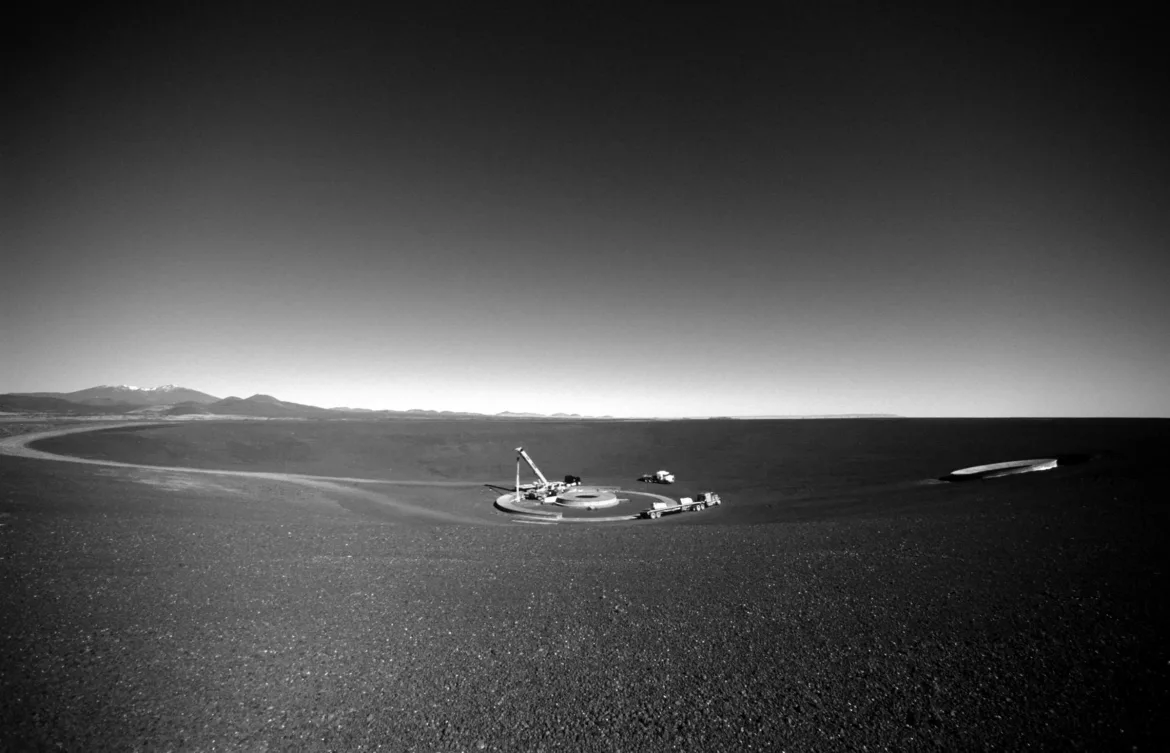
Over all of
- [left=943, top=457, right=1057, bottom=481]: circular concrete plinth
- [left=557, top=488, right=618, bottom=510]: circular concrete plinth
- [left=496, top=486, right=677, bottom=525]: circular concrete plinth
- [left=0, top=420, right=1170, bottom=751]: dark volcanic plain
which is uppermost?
[left=943, top=457, right=1057, bottom=481]: circular concrete plinth

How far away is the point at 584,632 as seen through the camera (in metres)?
8.84

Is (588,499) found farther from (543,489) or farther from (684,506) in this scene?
(684,506)

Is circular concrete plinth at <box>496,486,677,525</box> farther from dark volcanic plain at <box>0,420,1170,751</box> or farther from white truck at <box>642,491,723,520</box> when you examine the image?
dark volcanic plain at <box>0,420,1170,751</box>

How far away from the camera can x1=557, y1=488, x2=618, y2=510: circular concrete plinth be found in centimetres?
3003

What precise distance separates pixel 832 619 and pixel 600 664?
4724mm

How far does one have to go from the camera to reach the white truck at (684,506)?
1066 inches

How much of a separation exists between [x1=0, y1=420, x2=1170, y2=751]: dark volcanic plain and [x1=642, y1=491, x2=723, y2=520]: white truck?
840 cm

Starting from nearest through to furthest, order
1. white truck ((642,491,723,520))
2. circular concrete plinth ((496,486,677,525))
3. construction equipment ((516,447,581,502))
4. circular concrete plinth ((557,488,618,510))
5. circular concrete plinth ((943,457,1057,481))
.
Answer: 1. circular concrete plinth ((496,486,677,525))
2. white truck ((642,491,723,520))
3. circular concrete plinth ((557,488,618,510))
4. circular concrete plinth ((943,457,1057,481))
5. construction equipment ((516,447,581,502))

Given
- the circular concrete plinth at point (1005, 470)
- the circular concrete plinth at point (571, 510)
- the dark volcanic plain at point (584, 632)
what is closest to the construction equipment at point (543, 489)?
the circular concrete plinth at point (571, 510)

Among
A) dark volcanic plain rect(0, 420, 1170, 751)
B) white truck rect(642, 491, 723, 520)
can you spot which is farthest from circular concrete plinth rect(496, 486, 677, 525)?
dark volcanic plain rect(0, 420, 1170, 751)

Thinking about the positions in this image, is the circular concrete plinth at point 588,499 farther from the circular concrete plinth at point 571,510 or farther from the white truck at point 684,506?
the white truck at point 684,506

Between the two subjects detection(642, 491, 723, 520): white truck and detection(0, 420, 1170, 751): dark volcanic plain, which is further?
detection(642, 491, 723, 520): white truck

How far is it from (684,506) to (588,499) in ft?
20.3

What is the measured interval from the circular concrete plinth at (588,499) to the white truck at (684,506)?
121 inches
